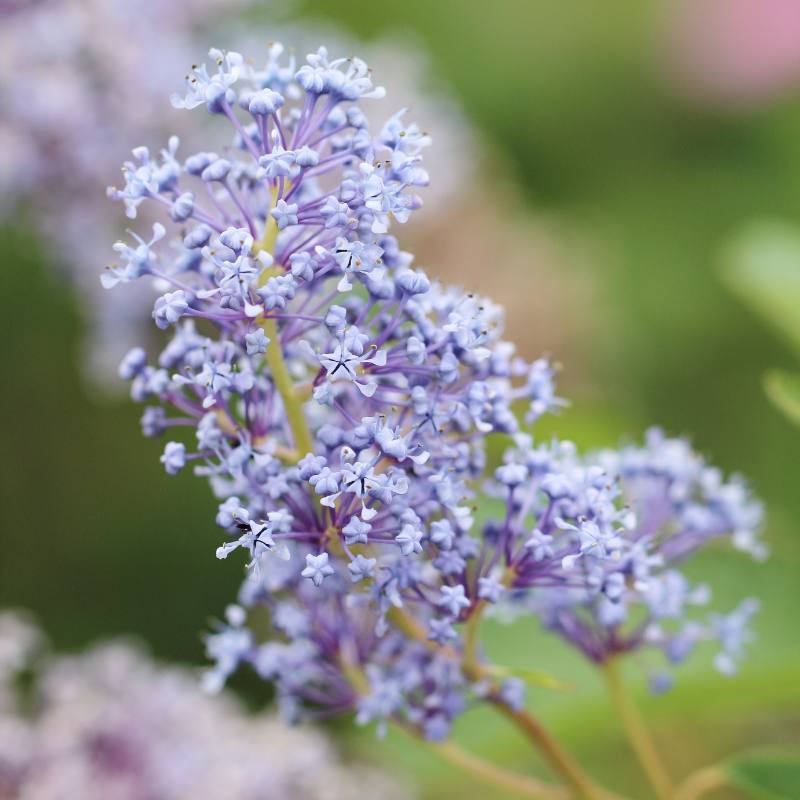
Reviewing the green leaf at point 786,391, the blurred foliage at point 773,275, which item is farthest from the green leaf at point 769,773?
the blurred foliage at point 773,275

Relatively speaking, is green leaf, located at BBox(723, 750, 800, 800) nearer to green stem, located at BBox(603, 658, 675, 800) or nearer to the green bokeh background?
green stem, located at BBox(603, 658, 675, 800)

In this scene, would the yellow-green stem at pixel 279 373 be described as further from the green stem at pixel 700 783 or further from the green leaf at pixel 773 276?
the green leaf at pixel 773 276

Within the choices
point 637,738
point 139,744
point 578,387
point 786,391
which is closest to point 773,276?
point 786,391

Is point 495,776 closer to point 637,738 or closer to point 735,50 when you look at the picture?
point 637,738

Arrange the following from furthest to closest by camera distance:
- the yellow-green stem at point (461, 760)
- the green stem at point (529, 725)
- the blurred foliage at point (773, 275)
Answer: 1. the blurred foliage at point (773, 275)
2. the yellow-green stem at point (461, 760)
3. the green stem at point (529, 725)

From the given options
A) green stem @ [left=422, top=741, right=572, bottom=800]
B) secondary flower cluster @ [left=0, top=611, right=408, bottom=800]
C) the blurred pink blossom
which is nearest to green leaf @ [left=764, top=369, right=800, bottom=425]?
green stem @ [left=422, top=741, right=572, bottom=800]

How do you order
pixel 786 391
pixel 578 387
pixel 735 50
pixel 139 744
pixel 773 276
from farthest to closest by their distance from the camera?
pixel 735 50 < pixel 578 387 < pixel 773 276 < pixel 139 744 < pixel 786 391
